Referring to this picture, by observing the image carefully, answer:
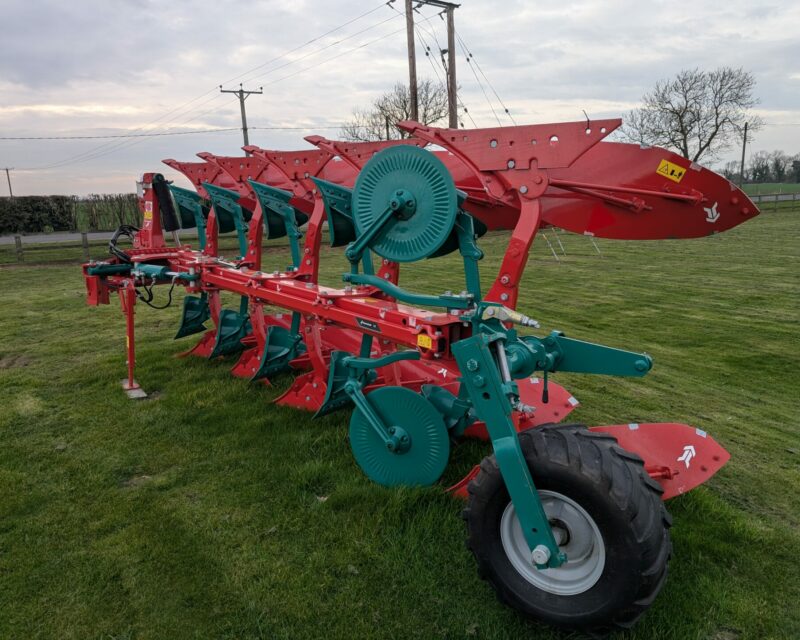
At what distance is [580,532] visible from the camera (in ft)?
8.78

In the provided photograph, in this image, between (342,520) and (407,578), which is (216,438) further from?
(407,578)

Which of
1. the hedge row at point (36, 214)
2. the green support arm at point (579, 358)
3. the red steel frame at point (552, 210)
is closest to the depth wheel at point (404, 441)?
the red steel frame at point (552, 210)

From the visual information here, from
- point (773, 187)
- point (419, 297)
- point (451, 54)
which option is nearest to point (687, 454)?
point (419, 297)

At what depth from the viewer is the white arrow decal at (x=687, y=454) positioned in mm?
3234

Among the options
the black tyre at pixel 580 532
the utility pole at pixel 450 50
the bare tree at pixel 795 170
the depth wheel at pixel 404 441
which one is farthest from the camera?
the bare tree at pixel 795 170

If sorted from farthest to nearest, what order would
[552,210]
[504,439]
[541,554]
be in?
[552,210] < [504,439] < [541,554]

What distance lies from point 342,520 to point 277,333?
9.42ft

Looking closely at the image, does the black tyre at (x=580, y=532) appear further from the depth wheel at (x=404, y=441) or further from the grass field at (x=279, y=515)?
the depth wheel at (x=404, y=441)

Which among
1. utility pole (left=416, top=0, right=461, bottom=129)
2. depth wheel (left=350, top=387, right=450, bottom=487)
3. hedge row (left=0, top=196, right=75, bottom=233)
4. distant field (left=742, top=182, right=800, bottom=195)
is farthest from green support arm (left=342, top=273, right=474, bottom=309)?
distant field (left=742, top=182, right=800, bottom=195)

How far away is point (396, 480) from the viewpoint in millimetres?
3820

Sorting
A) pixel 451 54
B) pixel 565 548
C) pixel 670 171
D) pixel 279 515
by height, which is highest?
pixel 451 54

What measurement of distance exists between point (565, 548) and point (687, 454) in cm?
103

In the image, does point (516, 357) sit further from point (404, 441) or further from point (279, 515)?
point (279, 515)

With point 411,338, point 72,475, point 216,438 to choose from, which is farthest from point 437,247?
point 72,475
